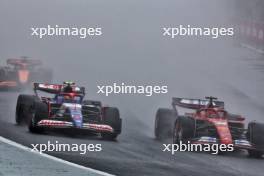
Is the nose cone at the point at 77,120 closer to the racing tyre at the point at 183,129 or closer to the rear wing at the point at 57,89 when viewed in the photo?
the rear wing at the point at 57,89

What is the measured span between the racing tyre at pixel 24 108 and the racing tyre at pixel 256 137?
125 inches

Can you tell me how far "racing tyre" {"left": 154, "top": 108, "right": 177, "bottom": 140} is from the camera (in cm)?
1322

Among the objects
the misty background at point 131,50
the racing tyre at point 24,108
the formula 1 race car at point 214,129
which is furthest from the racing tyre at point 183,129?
the racing tyre at point 24,108

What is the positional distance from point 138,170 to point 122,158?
988 mm

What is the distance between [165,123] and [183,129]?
3.40 ft

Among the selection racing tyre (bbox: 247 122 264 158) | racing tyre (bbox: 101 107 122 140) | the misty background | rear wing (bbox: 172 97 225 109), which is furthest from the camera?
the misty background

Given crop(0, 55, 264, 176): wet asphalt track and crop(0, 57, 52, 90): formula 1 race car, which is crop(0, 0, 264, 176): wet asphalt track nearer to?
crop(0, 55, 264, 176): wet asphalt track

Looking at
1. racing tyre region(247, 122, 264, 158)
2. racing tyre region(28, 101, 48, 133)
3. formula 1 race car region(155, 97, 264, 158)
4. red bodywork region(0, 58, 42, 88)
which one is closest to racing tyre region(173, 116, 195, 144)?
formula 1 race car region(155, 97, 264, 158)

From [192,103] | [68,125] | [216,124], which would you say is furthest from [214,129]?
[68,125]

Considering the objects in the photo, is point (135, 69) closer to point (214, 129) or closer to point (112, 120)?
point (112, 120)

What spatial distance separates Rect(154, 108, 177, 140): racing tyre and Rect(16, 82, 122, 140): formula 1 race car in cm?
70

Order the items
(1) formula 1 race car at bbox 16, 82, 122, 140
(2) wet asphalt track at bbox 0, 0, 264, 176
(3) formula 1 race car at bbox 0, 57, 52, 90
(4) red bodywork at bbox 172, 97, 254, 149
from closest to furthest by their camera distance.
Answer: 1. (2) wet asphalt track at bbox 0, 0, 264, 176
2. (4) red bodywork at bbox 172, 97, 254, 149
3. (1) formula 1 race car at bbox 16, 82, 122, 140
4. (3) formula 1 race car at bbox 0, 57, 52, 90

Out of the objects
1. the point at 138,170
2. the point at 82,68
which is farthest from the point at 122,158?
the point at 82,68

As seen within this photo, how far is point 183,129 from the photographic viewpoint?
40.2 ft
